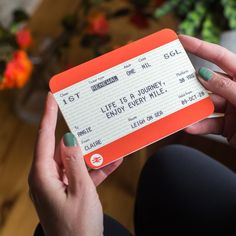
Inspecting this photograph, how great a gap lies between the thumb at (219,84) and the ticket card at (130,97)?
2 centimetres

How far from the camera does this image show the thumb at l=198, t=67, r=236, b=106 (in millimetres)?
655

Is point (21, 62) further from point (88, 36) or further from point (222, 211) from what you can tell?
point (222, 211)

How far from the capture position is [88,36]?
47.0 inches

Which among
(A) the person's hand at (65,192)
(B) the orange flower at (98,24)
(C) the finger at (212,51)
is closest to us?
(A) the person's hand at (65,192)

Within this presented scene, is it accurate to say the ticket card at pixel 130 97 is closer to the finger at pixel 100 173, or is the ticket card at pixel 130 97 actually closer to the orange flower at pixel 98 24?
the finger at pixel 100 173

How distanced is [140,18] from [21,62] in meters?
0.38

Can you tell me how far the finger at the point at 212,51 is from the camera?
707 mm

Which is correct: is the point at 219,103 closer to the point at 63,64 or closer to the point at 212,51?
the point at 212,51

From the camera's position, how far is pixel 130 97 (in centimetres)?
67

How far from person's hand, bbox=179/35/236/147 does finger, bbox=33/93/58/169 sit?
0.26 meters

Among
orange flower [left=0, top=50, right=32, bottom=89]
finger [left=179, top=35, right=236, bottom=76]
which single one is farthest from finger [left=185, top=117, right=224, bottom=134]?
orange flower [left=0, top=50, right=32, bottom=89]

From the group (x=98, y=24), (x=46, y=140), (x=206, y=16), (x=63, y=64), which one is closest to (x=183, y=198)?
(x=46, y=140)

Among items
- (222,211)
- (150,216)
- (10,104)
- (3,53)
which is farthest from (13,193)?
(222,211)

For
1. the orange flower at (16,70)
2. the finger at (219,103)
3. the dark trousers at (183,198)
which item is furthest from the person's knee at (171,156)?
the orange flower at (16,70)
